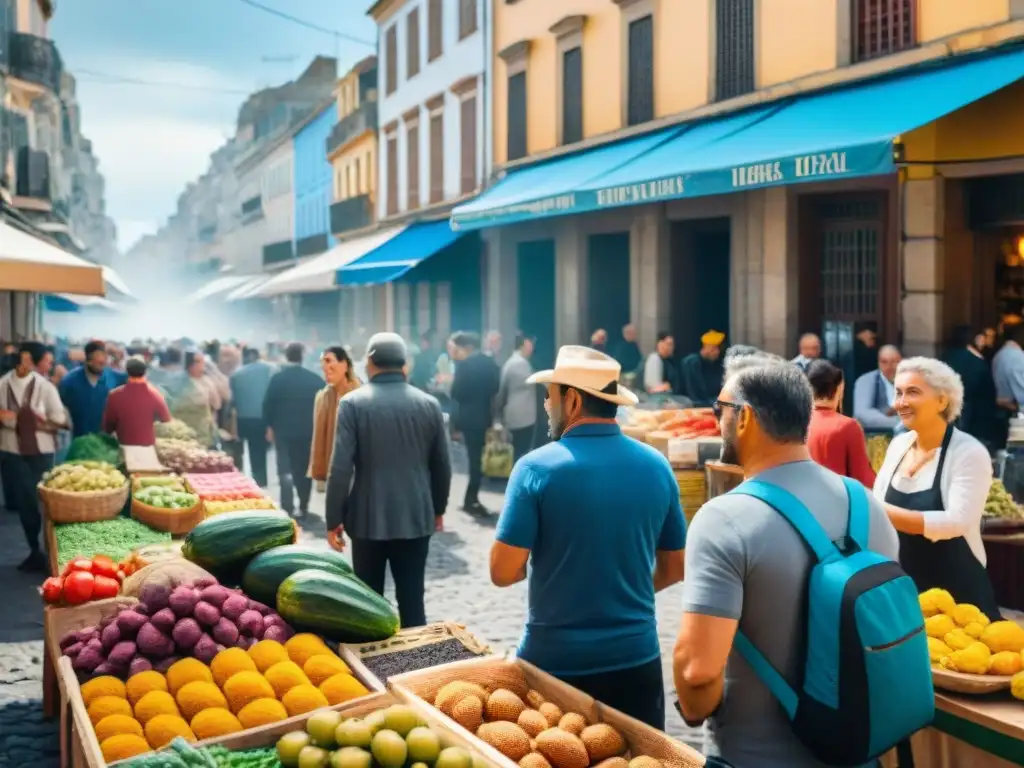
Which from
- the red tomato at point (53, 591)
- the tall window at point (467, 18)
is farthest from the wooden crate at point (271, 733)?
the tall window at point (467, 18)

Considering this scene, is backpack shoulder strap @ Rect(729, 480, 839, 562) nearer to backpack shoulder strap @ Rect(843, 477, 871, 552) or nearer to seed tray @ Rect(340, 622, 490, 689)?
backpack shoulder strap @ Rect(843, 477, 871, 552)

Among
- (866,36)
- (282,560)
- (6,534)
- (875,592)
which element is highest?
(866,36)

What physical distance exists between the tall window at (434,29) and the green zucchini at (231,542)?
79.0ft

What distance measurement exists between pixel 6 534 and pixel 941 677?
10.6 metres

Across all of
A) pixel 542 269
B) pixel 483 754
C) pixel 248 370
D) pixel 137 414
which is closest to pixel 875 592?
pixel 483 754

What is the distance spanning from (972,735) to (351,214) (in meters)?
35.2

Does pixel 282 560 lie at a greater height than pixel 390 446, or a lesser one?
lesser

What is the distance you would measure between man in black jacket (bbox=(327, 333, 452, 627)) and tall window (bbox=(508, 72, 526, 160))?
17206mm

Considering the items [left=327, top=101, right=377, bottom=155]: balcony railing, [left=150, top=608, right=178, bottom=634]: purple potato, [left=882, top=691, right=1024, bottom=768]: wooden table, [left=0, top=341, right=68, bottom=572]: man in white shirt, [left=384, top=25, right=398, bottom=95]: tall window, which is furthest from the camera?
[left=327, top=101, right=377, bottom=155]: balcony railing

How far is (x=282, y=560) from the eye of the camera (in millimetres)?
5617

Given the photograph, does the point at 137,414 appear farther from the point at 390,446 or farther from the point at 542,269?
the point at 542,269

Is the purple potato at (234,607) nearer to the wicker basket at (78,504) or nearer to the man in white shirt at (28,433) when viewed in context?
the wicker basket at (78,504)

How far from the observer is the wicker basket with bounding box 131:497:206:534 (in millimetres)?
8320

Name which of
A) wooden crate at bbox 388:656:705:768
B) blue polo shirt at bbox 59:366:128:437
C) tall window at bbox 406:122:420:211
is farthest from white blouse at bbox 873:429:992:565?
tall window at bbox 406:122:420:211
